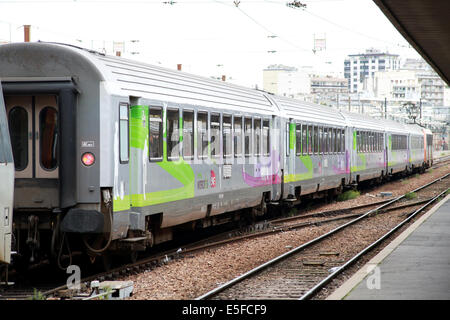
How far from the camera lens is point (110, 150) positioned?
11570mm

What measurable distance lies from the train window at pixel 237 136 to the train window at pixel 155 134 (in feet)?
12.9

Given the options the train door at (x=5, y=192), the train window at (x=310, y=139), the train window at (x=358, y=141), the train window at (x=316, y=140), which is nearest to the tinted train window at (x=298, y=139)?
the train window at (x=310, y=139)

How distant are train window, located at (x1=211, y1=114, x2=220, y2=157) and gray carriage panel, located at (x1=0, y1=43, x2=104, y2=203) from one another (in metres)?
4.49

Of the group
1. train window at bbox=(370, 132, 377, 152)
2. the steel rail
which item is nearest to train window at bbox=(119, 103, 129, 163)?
the steel rail

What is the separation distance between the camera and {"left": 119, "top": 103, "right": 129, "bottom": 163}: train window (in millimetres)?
11914

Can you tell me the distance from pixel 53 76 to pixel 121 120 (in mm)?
1134

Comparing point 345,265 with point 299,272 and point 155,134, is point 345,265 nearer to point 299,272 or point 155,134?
point 299,272

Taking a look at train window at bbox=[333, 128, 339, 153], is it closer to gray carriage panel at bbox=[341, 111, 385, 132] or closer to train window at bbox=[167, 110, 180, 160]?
gray carriage panel at bbox=[341, 111, 385, 132]

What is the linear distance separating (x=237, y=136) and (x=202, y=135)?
215 centimetres

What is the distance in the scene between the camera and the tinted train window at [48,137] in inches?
458

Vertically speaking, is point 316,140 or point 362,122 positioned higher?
point 362,122

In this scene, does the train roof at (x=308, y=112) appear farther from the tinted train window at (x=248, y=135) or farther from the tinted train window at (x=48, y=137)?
the tinted train window at (x=48, y=137)

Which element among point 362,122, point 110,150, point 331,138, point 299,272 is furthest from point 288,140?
point 362,122
